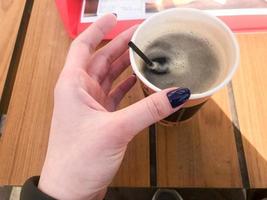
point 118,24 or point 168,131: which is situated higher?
point 118,24

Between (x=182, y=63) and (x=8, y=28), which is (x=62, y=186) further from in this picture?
(x=8, y=28)

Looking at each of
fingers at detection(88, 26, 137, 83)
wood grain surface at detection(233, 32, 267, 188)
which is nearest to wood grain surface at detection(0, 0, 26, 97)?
fingers at detection(88, 26, 137, 83)

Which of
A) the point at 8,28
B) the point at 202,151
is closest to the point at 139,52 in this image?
the point at 202,151

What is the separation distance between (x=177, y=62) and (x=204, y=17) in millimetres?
81

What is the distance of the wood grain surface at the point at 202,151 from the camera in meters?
0.56

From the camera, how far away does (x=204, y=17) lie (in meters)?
0.51

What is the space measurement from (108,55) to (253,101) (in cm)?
28

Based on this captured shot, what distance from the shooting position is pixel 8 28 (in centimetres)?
72

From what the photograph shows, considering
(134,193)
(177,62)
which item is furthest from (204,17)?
(134,193)

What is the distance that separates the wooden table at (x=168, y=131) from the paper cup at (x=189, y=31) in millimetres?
69

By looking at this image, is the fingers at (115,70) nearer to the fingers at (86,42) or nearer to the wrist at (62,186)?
the fingers at (86,42)

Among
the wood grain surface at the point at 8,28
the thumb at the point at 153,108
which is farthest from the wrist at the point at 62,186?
the wood grain surface at the point at 8,28

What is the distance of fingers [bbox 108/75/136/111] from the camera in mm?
606

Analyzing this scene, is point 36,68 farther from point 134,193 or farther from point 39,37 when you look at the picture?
point 134,193
